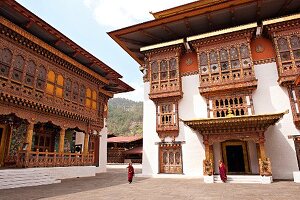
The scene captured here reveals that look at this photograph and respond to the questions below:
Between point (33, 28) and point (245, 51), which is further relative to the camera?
point (245, 51)

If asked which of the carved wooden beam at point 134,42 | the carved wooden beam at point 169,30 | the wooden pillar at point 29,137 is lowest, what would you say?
the wooden pillar at point 29,137

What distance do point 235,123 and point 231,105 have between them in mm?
2131

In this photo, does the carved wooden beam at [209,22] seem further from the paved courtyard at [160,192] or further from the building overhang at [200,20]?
the paved courtyard at [160,192]

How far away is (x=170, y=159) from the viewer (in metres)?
13.8

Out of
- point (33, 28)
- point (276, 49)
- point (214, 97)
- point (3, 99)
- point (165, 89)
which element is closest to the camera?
point (3, 99)

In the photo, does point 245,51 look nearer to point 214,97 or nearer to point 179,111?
point 214,97

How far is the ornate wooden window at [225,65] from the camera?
1292cm

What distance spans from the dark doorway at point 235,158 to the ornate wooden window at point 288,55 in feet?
14.8

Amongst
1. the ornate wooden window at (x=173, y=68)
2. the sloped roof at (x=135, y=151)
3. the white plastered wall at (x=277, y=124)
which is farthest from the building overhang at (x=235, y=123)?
the sloped roof at (x=135, y=151)

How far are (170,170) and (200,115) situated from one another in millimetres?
3829

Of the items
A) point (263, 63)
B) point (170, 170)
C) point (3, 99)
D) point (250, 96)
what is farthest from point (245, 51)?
point (3, 99)

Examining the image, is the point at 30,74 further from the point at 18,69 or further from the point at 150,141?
the point at 150,141

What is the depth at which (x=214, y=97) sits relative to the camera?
13.5 meters

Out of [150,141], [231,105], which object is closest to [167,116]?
[150,141]
